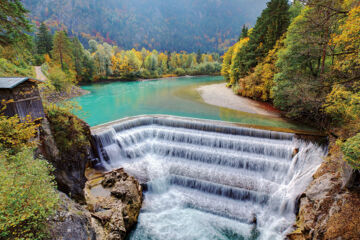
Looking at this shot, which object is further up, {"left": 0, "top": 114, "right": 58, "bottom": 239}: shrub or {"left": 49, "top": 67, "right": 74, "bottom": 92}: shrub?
{"left": 49, "top": 67, "right": 74, "bottom": 92}: shrub

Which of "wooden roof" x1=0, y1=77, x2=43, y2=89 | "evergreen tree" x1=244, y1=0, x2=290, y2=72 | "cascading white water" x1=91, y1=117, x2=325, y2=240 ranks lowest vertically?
"cascading white water" x1=91, y1=117, x2=325, y2=240

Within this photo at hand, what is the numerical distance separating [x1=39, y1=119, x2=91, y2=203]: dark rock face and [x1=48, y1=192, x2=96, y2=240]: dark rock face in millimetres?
2516

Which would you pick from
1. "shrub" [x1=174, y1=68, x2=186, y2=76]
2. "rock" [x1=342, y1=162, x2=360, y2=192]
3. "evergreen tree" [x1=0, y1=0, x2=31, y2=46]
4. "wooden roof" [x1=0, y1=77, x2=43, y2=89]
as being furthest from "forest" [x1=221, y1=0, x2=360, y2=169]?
"shrub" [x1=174, y1=68, x2=186, y2=76]

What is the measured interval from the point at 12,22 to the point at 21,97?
4102mm

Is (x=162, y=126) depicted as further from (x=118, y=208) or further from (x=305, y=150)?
(x=305, y=150)

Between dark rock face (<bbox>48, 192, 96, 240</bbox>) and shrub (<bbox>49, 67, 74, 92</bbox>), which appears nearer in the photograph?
dark rock face (<bbox>48, 192, 96, 240</bbox>)

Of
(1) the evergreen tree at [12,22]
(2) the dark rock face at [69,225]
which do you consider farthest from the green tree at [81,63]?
(2) the dark rock face at [69,225]

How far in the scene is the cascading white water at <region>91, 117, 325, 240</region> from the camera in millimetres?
8555

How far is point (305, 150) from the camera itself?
415 inches

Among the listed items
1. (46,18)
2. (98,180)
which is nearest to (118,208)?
(98,180)

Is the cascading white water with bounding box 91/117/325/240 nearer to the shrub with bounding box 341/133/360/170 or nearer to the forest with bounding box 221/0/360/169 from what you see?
the forest with bounding box 221/0/360/169

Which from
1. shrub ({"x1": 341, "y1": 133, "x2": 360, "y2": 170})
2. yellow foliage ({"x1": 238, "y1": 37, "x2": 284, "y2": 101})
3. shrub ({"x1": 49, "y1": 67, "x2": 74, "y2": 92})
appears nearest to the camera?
shrub ({"x1": 341, "y1": 133, "x2": 360, "y2": 170})

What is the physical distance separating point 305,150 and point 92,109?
68.8 ft

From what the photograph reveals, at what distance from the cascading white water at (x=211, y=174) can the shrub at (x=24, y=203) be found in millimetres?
5191
